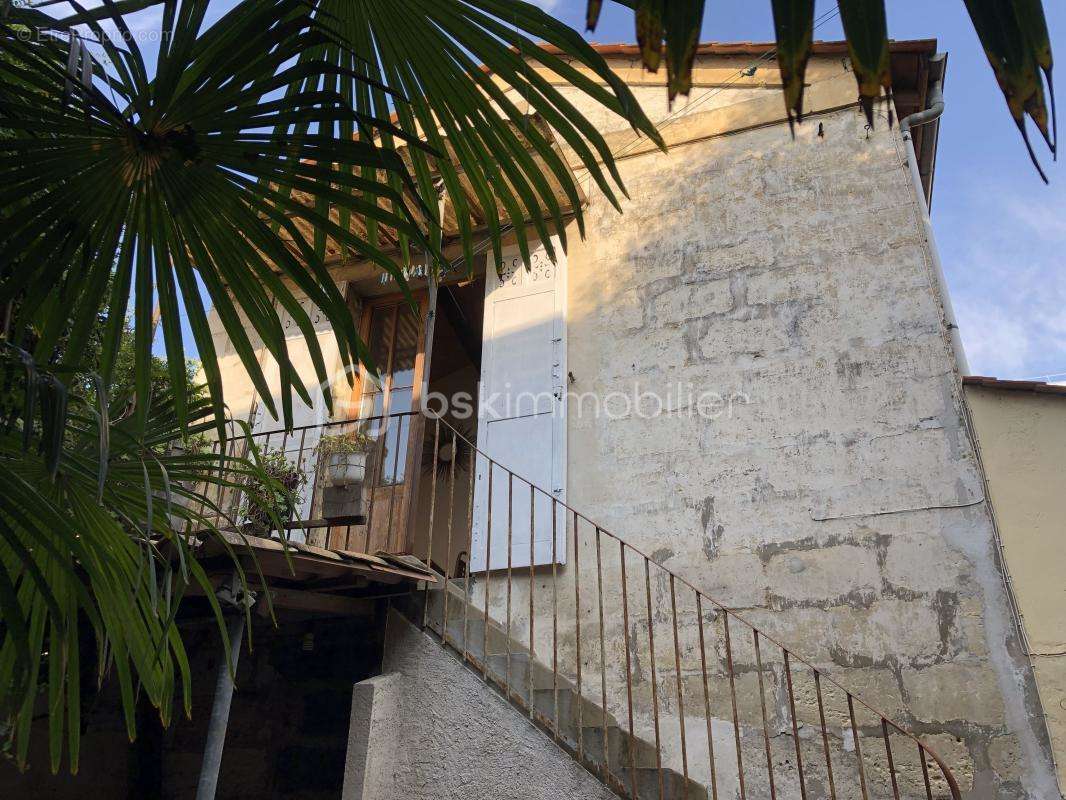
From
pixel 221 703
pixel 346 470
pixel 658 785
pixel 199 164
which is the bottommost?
pixel 658 785

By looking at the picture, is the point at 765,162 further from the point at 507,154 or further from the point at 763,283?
the point at 507,154

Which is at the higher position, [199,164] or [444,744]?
[199,164]

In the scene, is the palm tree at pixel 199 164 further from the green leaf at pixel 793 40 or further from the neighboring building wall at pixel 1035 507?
the neighboring building wall at pixel 1035 507

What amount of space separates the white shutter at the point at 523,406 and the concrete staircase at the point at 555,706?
76 centimetres

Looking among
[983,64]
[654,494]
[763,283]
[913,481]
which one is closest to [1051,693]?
[913,481]

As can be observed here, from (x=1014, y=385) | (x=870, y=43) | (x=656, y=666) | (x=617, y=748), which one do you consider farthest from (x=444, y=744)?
(x=870, y=43)

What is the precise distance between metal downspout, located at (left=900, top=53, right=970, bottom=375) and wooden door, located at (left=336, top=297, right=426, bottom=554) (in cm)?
311

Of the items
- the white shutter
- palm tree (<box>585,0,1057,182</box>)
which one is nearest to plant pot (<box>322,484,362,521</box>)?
the white shutter

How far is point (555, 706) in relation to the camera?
3846 millimetres

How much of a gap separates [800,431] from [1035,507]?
121 cm

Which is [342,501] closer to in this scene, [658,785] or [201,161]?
[658,785]

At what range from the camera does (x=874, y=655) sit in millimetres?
4266

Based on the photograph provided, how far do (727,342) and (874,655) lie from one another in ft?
6.51

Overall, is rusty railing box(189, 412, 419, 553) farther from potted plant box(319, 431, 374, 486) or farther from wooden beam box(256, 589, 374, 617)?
wooden beam box(256, 589, 374, 617)
